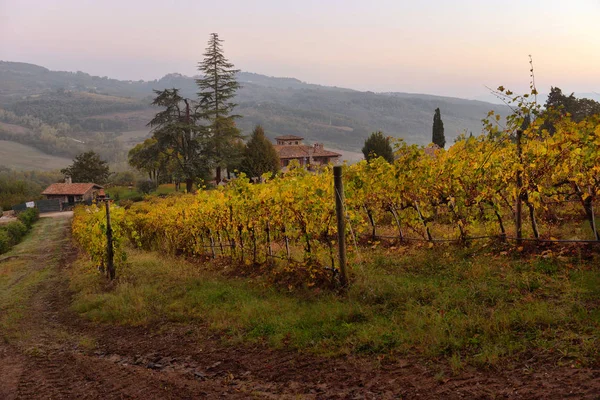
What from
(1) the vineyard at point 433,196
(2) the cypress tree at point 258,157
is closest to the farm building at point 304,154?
(2) the cypress tree at point 258,157

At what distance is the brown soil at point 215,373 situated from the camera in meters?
4.13

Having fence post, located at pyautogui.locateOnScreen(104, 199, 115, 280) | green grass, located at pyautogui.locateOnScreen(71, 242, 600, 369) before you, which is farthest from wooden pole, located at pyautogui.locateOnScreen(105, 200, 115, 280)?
green grass, located at pyautogui.locateOnScreen(71, 242, 600, 369)

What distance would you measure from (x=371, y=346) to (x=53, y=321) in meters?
8.41

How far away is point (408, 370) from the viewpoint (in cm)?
471

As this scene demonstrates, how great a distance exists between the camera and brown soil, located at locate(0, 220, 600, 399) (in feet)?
13.6

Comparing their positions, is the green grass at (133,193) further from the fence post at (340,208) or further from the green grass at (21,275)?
the fence post at (340,208)

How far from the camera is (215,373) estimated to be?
218 inches

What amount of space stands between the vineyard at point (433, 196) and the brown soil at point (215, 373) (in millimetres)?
2480

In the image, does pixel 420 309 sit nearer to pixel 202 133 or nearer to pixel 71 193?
pixel 202 133

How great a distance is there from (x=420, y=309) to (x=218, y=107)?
39.9 m

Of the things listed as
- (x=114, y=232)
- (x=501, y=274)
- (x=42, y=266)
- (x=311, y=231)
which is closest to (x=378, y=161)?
(x=311, y=231)

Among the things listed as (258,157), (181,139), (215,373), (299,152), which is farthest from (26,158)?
(215,373)

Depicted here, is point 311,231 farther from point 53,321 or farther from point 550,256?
point 53,321

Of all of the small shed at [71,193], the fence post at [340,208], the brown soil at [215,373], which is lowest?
the small shed at [71,193]
